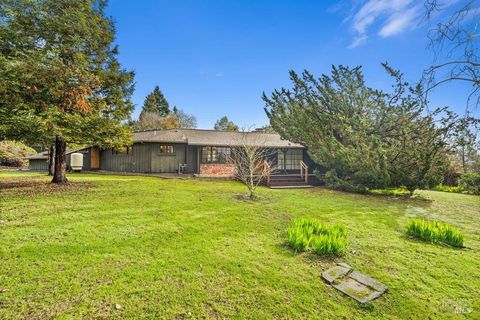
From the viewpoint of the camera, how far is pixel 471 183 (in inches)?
591

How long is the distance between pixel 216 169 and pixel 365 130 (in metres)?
10.9

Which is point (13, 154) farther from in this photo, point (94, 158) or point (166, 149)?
point (166, 149)

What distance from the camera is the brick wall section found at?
1823 centimetres

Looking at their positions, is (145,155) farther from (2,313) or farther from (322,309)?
(322,309)

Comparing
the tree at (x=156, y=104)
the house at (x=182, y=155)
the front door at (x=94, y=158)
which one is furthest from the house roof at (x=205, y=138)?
the tree at (x=156, y=104)

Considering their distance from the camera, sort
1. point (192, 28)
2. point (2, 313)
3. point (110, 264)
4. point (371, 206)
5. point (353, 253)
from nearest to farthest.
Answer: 1. point (2, 313)
2. point (110, 264)
3. point (353, 253)
4. point (371, 206)
5. point (192, 28)

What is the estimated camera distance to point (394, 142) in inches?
482

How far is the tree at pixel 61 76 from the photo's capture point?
802 centimetres

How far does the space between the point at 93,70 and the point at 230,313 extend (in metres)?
11.9

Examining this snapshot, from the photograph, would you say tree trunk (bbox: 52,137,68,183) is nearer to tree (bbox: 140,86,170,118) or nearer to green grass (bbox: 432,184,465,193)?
green grass (bbox: 432,184,465,193)

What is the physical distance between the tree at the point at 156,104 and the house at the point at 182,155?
87.3ft

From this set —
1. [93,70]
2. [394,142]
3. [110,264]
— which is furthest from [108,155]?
[394,142]

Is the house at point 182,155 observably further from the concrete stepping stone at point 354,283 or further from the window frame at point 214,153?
the concrete stepping stone at point 354,283

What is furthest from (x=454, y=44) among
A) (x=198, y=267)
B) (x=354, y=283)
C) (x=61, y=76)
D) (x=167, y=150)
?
(x=167, y=150)
